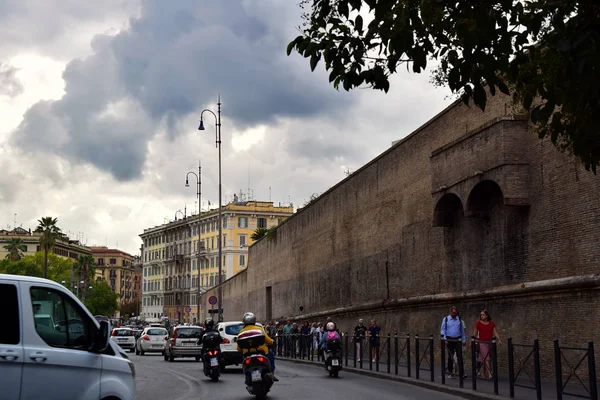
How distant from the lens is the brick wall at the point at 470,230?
19.6 m

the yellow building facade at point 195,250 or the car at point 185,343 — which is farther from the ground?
the yellow building facade at point 195,250

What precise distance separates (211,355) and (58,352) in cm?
1366

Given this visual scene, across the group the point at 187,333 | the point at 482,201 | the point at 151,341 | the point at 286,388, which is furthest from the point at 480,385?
the point at 151,341

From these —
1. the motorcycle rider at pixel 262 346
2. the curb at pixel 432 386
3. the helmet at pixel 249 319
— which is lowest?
the curb at pixel 432 386

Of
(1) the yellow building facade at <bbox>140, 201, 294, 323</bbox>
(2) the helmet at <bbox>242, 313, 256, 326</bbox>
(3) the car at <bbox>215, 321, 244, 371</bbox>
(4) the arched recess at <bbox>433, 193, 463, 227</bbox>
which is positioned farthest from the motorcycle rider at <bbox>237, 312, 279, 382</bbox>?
(1) the yellow building facade at <bbox>140, 201, 294, 323</bbox>

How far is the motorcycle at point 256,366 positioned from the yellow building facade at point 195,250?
95.6 m

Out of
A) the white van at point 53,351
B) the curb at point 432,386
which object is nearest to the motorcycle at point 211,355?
the curb at point 432,386

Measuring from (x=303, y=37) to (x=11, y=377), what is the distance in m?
5.32

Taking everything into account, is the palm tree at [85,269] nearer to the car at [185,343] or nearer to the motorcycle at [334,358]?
the car at [185,343]

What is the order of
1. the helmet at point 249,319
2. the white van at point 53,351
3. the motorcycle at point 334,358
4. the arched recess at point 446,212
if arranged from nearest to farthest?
the white van at point 53,351 → the helmet at point 249,319 → the motorcycle at point 334,358 → the arched recess at point 446,212

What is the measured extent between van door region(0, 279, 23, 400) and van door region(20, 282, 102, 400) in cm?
6

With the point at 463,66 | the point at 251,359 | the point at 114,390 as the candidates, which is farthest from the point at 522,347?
the point at 114,390

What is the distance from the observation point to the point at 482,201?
23953 millimetres

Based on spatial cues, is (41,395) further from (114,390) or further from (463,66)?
(463,66)
